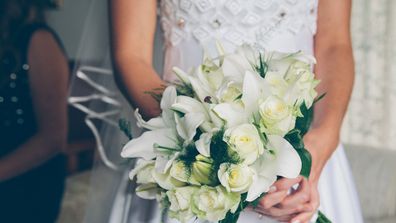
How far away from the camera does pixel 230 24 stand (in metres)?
1.22

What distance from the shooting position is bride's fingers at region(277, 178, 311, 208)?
98 centimetres

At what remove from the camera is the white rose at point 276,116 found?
835mm

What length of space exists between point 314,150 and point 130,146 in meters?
0.32

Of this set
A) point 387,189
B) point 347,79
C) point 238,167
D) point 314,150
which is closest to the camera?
point 238,167

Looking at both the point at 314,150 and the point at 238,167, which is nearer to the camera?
the point at 238,167

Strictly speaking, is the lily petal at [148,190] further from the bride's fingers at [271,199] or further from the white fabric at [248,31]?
the white fabric at [248,31]

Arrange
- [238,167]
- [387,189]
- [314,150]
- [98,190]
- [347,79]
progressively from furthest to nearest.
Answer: [387,189] → [98,190] → [347,79] → [314,150] → [238,167]

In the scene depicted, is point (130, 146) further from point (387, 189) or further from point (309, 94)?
point (387, 189)

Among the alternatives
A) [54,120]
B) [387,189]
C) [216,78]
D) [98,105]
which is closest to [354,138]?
[387,189]

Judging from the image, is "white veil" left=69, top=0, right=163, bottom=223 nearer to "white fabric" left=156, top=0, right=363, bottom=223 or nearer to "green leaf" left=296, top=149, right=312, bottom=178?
"white fabric" left=156, top=0, right=363, bottom=223

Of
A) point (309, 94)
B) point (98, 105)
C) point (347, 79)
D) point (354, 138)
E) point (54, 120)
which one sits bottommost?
point (354, 138)

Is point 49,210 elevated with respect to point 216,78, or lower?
lower

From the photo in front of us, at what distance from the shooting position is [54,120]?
1.96 meters

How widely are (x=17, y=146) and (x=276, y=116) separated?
1.31 meters
